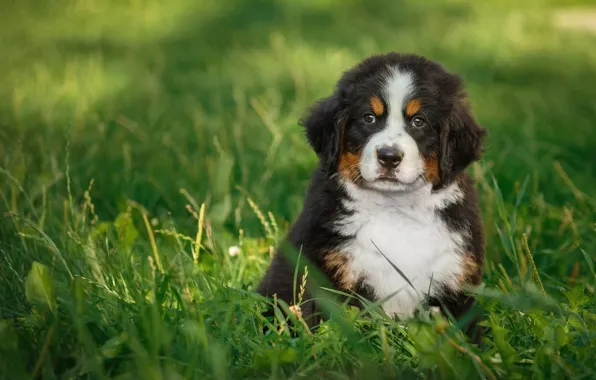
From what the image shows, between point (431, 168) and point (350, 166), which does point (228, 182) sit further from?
point (431, 168)

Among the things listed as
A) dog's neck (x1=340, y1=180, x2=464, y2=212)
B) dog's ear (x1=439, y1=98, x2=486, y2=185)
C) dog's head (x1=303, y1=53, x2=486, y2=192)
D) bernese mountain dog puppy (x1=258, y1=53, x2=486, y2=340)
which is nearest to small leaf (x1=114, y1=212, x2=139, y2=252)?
bernese mountain dog puppy (x1=258, y1=53, x2=486, y2=340)

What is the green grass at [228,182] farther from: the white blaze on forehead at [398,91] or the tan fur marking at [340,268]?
the white blaze on forehead at [398,91]

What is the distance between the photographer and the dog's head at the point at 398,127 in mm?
3742

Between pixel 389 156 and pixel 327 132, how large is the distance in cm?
42

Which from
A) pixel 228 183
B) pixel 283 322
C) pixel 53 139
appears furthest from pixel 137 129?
pixel 283 322

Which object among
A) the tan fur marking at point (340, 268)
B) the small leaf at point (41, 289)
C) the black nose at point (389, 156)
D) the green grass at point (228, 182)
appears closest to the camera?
the green grass at point (228, 182)

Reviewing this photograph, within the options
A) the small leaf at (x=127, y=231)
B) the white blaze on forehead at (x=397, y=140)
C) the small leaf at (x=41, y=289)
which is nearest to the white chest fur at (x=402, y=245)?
the white blaze on forehead at (x=397, y=140)

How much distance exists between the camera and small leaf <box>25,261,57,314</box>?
3264 millimetres

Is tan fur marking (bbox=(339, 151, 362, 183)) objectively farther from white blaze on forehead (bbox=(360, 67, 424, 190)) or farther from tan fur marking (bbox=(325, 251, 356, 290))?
tan fur marking (bbox=(325, 251, 356, 290))

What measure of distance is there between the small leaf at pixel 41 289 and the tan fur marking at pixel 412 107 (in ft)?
5.16

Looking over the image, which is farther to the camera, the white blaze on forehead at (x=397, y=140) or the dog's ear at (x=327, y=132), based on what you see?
the dog's ear at (x=327, y=132)

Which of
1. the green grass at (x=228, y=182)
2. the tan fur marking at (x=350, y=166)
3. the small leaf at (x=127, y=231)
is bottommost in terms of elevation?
the small leaf at (x=127, y=231)

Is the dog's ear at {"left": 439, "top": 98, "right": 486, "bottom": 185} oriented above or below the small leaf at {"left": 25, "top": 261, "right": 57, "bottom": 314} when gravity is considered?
above

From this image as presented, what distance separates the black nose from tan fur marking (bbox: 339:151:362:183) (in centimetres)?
17
